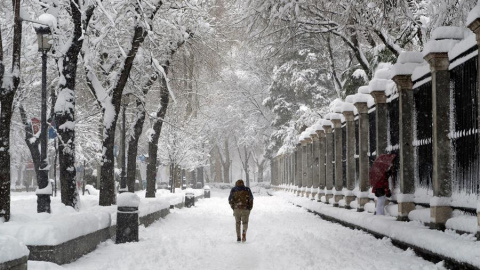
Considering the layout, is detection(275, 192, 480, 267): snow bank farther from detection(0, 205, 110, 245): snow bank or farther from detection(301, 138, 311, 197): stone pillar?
detection(301, 138, 311, 197): stone pillar

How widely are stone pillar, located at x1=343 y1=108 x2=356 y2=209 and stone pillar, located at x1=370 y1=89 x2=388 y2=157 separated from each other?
14.3ft

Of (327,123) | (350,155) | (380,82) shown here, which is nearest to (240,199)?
(380,82)

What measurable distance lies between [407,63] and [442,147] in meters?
2.98

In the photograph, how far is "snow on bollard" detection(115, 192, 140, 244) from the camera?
45.4 feet

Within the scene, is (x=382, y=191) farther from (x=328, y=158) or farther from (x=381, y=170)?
(x=328, y=158)

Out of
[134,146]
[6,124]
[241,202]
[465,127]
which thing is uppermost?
[134,146]

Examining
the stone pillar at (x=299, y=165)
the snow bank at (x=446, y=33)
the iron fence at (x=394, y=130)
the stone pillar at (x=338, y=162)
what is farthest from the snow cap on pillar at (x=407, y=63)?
the stone pillar at (x=299, y=165)

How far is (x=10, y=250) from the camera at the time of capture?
19.0 ft

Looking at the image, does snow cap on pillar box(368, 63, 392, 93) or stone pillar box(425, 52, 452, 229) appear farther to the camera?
snow cap on pillar box(368, 63, 392, 93)

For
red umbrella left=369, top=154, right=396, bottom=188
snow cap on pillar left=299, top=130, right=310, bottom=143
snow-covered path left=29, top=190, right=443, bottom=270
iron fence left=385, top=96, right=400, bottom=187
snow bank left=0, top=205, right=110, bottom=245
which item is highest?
snow cap on pillar left=299, top=130, right=310, bottom=143

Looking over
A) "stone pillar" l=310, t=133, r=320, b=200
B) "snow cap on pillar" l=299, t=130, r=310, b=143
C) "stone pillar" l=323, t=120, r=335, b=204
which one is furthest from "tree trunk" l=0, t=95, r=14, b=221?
"snow cap on pillar" l=299, t=130, r=310, b=143

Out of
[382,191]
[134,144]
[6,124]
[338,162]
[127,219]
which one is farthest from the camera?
[134,144]

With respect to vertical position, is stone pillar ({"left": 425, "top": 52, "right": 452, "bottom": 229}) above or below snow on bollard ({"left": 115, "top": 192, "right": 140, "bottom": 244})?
above

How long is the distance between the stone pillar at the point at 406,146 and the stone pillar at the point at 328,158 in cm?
1155
